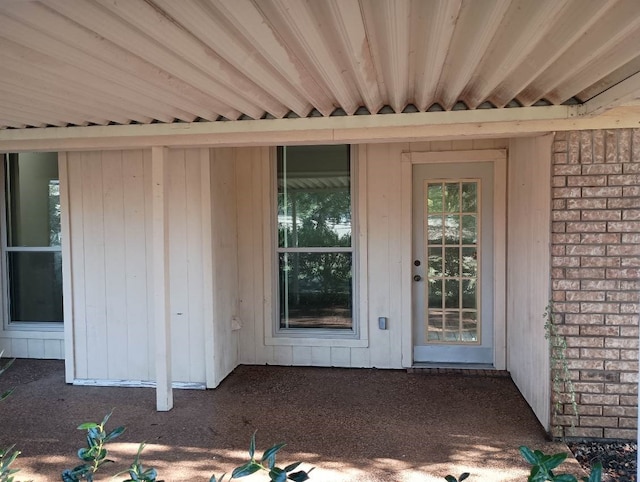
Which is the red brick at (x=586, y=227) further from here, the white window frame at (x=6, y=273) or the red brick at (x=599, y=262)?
the white window frame at (x=6, y=273)

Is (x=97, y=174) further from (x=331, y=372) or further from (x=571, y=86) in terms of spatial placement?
(x=571, y=86)

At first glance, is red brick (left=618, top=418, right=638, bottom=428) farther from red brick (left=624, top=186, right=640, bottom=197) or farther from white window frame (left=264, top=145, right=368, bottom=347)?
white window frame (left=264, top=145, right=368, bottom=347)

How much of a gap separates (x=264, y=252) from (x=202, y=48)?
3.05 meters

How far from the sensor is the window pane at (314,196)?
4918 mm

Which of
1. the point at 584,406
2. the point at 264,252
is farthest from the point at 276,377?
the point at 584,406

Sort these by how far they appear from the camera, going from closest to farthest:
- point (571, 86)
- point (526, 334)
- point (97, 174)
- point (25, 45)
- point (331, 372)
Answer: point (25, 45), point (571, 86), point (526, 334), point (97, 174), point (331, 372)

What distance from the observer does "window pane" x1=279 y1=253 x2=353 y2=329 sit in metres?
4.98

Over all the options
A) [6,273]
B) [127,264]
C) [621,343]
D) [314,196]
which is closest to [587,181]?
[621,343]

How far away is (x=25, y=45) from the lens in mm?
1977

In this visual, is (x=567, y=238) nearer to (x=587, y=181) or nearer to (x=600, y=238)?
(x=600, y=238)

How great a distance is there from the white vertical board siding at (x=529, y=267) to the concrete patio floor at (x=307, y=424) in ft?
0.88

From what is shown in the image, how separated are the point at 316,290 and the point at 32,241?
3303mm

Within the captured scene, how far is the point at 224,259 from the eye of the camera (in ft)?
15.0

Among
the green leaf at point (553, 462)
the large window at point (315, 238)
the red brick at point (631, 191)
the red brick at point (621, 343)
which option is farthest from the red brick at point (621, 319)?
the green leaf at point (553, 462)
